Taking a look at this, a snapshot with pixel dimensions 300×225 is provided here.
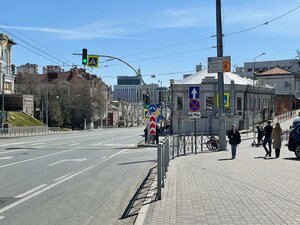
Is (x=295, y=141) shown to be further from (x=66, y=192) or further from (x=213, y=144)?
(x=66, y=192)

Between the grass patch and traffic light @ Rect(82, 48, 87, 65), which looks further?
the grass patch

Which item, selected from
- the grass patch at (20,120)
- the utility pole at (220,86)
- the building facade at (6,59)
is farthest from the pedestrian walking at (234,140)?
the building facade at (6,59)

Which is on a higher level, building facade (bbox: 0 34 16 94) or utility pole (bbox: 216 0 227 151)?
building facade (bbox: 0 34 16 94)

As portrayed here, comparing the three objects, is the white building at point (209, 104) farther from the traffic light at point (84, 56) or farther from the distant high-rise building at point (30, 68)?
the distant high-rise building at point (30, 68)

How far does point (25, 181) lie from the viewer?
13.5m

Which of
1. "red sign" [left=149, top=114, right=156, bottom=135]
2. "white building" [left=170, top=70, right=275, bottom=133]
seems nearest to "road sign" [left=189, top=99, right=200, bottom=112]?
"red sign" [left=149, top=114, right=156, bottom=135]

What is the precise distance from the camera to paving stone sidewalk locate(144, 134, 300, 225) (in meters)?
7.70

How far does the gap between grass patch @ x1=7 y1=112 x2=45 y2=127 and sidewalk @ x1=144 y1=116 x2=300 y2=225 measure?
2179 inches

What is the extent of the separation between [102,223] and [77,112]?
10023cm

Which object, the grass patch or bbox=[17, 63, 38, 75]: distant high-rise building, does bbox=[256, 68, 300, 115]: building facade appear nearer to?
the grass patch

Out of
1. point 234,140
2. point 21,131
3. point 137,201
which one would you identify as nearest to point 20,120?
point 21,131

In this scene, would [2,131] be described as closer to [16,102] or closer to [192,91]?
[16,102]

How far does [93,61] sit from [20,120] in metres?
44.4

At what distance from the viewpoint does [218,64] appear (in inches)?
955
